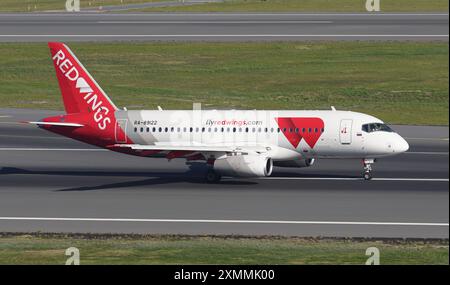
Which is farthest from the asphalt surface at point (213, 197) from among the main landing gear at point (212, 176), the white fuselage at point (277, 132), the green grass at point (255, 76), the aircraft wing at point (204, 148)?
the green grass at point (255, 76)

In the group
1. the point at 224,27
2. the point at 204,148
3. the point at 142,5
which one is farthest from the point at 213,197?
the point at 142,5

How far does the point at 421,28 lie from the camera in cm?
11025

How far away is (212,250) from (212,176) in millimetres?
18299

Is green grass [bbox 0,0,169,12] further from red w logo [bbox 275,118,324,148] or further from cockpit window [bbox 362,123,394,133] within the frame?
cockpit window [bbox 362,123,394,133]

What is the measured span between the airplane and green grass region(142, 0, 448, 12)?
211 ft

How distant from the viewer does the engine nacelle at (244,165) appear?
190 feet

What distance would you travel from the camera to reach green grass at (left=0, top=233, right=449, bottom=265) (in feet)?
130

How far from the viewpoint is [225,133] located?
201 ft

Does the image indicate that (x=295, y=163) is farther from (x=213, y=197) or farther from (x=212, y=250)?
(x=212, y=250)

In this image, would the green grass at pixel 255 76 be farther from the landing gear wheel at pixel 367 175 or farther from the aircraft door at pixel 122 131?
the aircraft door at pixel 122 131

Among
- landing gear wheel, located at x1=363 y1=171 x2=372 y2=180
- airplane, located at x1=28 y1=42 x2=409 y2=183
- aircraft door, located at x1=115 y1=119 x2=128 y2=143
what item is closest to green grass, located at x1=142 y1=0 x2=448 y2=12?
airplane, located at x1=28 y1=42 x2=409 y2=183
